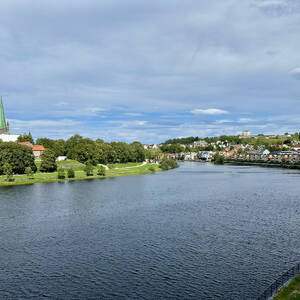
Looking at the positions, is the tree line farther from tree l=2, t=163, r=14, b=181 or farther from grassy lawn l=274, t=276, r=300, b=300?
grassy lawn l=274, t=276, r=300, b=300

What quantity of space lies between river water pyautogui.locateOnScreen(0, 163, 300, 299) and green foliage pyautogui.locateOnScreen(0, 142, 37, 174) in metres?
42.2

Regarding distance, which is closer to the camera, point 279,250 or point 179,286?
point 179,286

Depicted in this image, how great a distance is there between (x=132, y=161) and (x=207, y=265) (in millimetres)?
152841

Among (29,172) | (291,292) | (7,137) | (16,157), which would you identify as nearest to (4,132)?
(7,137)

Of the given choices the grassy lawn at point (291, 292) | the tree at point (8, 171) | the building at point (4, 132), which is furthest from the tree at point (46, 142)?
the grassy lawn at point (291, 292)

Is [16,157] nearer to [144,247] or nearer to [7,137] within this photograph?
[144,247]

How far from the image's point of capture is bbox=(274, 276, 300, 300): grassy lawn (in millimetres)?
21500

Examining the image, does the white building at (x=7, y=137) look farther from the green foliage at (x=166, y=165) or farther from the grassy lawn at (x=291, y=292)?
the grassy lawn at (x=291, y=292)

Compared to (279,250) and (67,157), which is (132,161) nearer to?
(67,157)

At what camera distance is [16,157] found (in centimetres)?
10656

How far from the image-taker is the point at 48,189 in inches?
3250

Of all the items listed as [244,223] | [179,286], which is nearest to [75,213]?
[244,223]

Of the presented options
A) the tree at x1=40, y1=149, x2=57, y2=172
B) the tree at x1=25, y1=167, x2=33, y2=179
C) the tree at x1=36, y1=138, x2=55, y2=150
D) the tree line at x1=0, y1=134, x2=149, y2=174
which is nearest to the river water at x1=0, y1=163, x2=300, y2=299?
the tree at x1=25, y1=167, x2=33, y2=179

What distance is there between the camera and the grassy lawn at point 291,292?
21500mm
